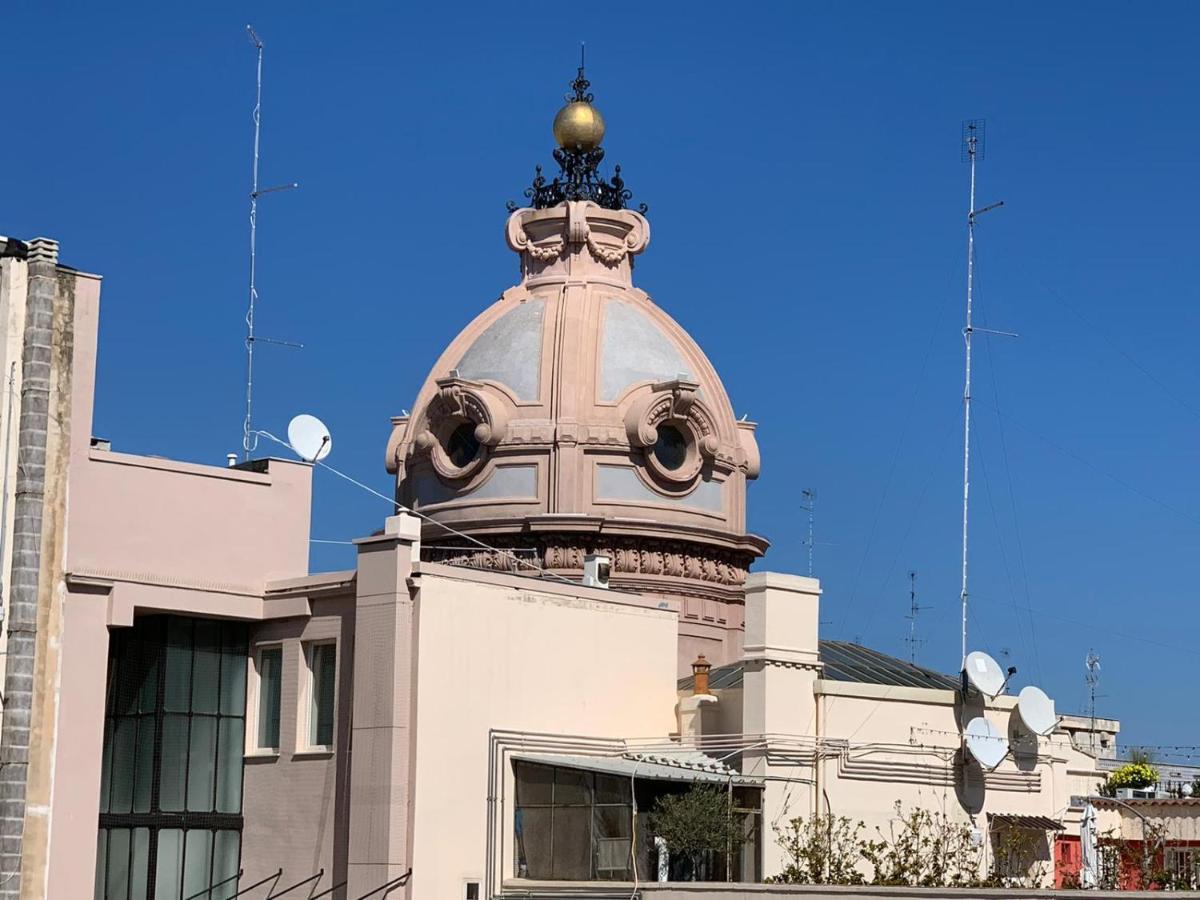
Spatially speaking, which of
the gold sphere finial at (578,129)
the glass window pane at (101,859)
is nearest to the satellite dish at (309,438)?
the glass window pane at (101,859)

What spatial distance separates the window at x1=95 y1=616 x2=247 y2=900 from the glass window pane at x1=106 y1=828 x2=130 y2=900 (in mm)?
17

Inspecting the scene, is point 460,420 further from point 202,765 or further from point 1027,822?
point 1027,822

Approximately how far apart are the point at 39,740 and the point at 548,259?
24.4 meters

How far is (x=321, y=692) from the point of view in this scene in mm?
40219

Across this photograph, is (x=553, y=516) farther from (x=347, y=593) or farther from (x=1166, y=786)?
(x=1166, y=786)

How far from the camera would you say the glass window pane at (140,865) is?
39656 millimetres

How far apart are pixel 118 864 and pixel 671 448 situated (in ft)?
64.9

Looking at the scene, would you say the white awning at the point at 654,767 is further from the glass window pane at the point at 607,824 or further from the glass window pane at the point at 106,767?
the glass window pane at the point at 106,767

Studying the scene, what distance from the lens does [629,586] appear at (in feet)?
174

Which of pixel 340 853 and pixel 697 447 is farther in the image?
pixel 697 447

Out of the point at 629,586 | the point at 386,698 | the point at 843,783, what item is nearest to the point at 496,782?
the point at 386,698

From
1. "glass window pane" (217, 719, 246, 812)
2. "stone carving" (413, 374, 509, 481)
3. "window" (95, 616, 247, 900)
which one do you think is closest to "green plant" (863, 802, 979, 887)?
"glass window pane" (217, 719, 246, 812)

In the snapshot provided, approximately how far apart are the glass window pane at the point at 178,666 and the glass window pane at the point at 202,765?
43 centimetres

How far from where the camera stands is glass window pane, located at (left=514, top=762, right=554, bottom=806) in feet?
129
